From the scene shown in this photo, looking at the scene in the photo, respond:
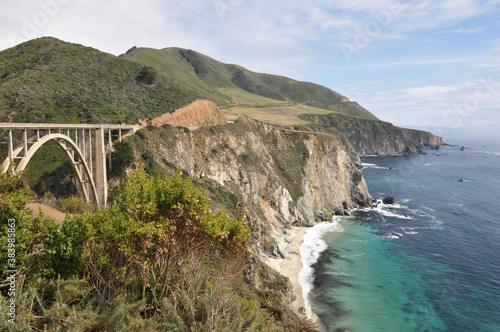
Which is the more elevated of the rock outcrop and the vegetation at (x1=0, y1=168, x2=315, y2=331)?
the rock outcrop

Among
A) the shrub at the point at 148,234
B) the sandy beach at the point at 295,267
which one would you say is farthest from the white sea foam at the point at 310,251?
the shrub at the point at 148,234

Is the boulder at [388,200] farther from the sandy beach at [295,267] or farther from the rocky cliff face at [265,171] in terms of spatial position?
the sandy beach at [295,267]

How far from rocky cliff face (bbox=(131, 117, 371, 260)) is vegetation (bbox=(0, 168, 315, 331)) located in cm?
2863

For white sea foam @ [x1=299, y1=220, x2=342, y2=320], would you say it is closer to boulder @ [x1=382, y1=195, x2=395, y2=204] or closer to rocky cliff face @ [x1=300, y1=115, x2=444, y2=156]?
boulder @ [x1=382, y1=195, x2=395, y2=204]

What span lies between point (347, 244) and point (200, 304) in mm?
47058

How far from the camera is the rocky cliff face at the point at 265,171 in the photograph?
157ft

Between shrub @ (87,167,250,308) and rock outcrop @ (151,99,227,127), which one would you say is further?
rock outcrop @ (151,99,227,127)

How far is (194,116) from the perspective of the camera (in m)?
63.6

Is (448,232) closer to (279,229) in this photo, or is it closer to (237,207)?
(279,229)

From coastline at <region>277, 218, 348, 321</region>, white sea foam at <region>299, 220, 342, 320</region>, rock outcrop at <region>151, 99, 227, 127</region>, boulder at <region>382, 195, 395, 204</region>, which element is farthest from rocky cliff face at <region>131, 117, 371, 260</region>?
boulder at <region>382, 195, 395, 204</region>

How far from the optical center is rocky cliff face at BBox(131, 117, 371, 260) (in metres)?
48.0

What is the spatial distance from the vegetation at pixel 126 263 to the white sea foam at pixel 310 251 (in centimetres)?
2556

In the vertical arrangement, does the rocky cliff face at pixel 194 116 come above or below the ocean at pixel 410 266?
above

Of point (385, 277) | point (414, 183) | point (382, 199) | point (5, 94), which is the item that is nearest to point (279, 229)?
point (385, 277)
